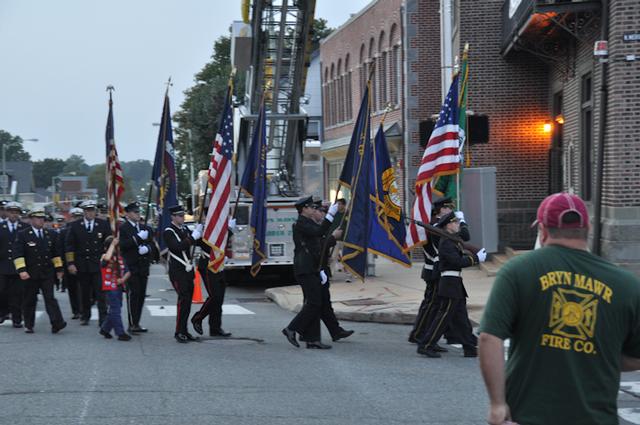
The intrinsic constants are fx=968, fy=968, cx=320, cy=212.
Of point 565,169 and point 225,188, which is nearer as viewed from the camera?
point 225,188

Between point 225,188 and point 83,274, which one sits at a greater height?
point 225,188

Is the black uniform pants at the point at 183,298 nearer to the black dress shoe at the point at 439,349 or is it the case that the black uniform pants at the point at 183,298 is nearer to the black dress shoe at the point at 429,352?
the black dress shoe at the point at 429,352

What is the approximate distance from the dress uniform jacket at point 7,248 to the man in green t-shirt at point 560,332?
11.5 meters

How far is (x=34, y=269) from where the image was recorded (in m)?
13.8

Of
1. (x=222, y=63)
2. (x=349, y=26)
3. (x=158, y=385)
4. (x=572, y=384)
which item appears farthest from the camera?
(x=222, y=63)

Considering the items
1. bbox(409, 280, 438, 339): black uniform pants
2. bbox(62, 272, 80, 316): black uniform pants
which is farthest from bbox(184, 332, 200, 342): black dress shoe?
bbox(62, 272, 80, 316): black uniform pants

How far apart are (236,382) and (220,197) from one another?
14.9 ft

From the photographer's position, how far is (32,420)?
25.4 feet

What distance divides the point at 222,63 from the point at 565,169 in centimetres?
4983

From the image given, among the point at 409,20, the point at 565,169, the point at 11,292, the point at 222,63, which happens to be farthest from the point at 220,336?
the point at 222,63

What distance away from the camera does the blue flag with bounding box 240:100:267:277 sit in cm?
1392

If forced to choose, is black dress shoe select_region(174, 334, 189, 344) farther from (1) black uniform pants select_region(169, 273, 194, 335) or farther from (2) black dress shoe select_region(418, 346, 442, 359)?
(2) black dress shoe select_region(418, 346, 442, 359)

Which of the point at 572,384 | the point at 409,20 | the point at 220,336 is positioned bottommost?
the point at 220,336

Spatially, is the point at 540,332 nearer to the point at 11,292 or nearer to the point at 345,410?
the point at 345,410
